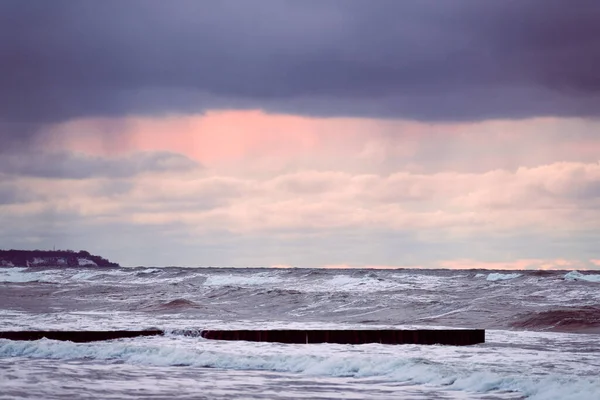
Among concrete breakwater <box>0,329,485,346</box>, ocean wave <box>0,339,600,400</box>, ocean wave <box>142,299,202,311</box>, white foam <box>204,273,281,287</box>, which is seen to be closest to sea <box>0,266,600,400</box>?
ocean wave <box>0,339,600,400</box>

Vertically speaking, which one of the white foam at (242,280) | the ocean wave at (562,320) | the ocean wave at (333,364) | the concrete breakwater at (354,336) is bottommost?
the ocean wave at (333,364)

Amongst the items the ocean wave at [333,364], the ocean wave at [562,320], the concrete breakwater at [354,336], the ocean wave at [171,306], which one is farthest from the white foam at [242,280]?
the ocean wave at [333,364]

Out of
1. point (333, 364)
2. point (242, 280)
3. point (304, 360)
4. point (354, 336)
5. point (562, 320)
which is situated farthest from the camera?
point (242, 280)

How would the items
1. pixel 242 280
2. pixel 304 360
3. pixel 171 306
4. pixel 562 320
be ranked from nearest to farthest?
1. pixel 304 360
2. pixel 562 320
3. pixel 171 306
4. pixel 242 280

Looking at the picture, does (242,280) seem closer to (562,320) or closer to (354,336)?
(562,320)

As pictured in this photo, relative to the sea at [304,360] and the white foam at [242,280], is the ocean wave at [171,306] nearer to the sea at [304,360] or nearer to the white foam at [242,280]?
the sea at [304,360]

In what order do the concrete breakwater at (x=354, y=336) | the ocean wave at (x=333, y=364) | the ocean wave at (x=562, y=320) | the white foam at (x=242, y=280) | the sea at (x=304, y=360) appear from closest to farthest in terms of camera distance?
the sea at (x=304, y=360), the ocean wave at (x=333, y=364), the concrete breakwater at (x=354, y=336), the ocean wave at (x=562, y=320), the white foam at (x=242, y=280)

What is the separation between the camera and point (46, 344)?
17125 millimetres

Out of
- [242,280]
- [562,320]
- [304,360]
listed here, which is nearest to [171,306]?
[562,320]

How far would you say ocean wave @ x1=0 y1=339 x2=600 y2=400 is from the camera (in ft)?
41.3

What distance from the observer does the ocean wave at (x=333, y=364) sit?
Answer: 41.3 feet

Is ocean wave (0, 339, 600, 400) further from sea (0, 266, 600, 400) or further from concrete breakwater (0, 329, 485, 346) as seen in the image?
concrete breakwater (0, 329, 485, 346)

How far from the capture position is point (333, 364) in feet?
48.2

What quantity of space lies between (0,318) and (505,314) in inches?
587
